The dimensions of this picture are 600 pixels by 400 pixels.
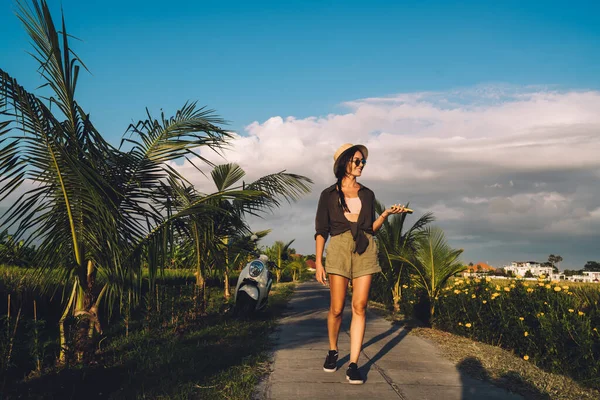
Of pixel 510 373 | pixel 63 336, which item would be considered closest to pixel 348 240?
pixel 510 373

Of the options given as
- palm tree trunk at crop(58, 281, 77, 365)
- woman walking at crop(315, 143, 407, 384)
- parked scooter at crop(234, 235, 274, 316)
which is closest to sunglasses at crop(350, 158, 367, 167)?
woman walking at crop(315, 143, 407, 384)

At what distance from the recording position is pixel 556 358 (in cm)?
460

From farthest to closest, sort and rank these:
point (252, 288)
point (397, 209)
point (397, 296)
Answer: point (397, 296) → point (252, 288) → point (397, 209)

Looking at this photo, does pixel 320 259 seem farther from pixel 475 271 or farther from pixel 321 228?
pixel 475 271

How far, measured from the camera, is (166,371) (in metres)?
4.05

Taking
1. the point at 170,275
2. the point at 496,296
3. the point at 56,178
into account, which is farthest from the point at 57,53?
the point at 170,275

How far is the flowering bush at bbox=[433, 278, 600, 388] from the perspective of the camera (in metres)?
4.32

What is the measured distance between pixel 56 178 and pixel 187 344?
243cm

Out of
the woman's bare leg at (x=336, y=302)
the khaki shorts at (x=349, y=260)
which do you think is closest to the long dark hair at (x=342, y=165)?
the khaki shorts at (x=349, y=260)

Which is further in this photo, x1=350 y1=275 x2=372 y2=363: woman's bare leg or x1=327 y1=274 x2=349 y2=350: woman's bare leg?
x1=327 y1=274 x2=349 y2=350: woman's bare leg

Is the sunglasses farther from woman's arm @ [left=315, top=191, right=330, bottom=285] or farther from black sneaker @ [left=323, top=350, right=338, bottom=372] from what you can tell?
black sneaker @ [left=323, top=350, right=338, bottom=372]

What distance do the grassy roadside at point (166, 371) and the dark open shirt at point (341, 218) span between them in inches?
55.8

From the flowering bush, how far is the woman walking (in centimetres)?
211

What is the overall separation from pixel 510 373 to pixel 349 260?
5.94 ft
